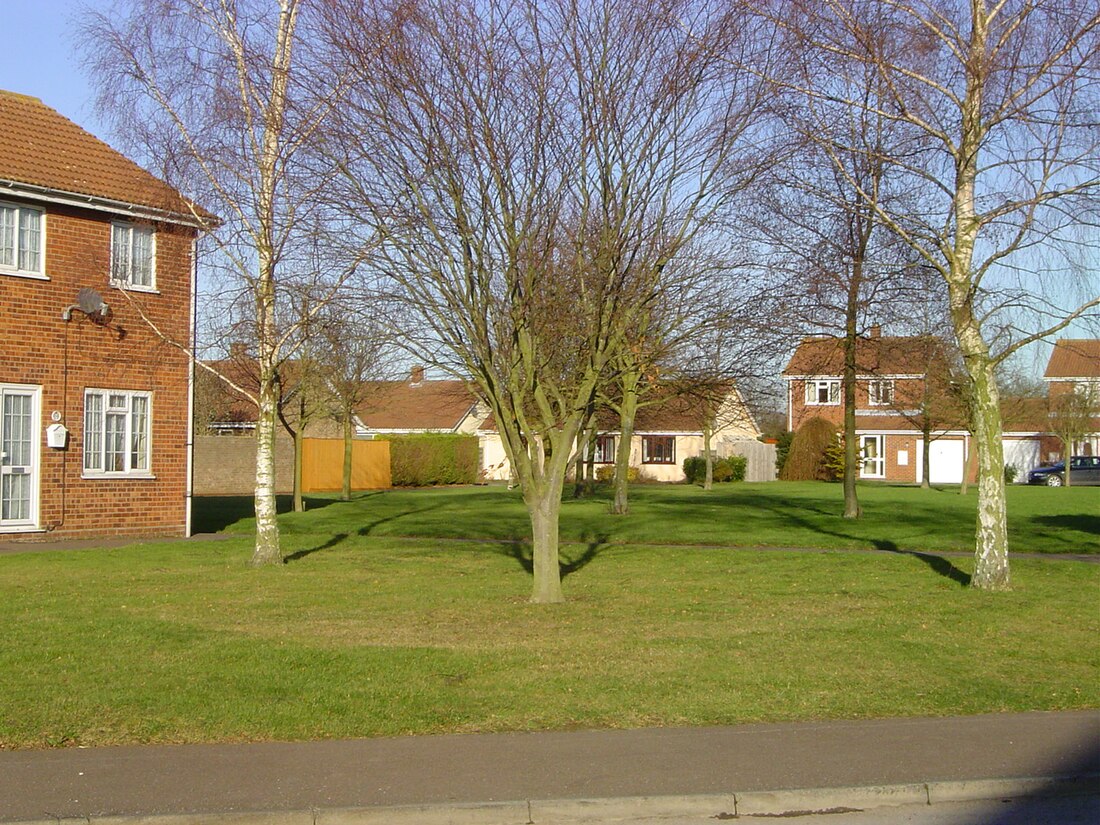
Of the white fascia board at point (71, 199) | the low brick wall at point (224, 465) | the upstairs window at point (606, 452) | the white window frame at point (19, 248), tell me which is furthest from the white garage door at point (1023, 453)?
the white window frame at point (19, 248)

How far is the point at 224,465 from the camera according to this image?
151 ft

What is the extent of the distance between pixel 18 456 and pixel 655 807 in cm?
1701

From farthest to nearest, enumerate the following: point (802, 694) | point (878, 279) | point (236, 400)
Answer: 1. point (236, 400)
2. point (878, 279)
3. point (802, 694)

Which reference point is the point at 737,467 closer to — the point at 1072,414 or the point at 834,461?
the point at 834,461

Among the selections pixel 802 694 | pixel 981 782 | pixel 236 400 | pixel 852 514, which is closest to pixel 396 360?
pixel 802 694

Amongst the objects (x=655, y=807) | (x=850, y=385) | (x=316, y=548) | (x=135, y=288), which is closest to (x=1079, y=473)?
(x=850, y=385)

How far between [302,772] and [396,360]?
860cm

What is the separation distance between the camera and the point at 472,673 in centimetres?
953

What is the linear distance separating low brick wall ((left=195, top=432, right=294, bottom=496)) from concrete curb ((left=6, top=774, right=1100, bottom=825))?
3980 centimetres

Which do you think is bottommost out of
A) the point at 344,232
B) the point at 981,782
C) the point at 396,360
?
the point at 981,782

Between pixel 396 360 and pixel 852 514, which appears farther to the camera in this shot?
pixel 852 514

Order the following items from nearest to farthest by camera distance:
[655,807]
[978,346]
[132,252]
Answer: [655,807], [978,346], [132,252]

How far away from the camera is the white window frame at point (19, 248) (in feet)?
66.4

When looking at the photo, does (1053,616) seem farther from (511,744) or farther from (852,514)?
(852,514)
